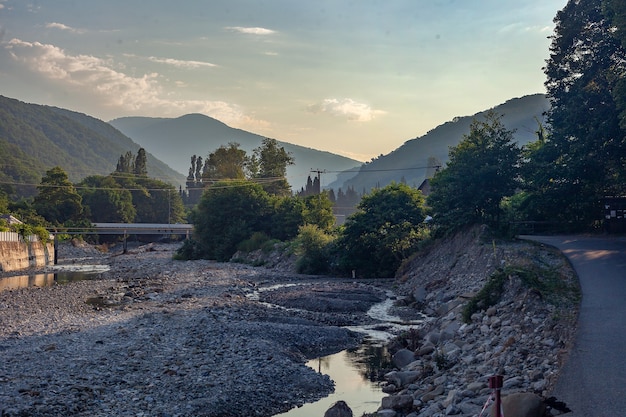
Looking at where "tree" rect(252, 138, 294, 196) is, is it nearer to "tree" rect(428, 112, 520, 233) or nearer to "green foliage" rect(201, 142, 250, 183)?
"green foliage" rect(201, 142, 250, 183)

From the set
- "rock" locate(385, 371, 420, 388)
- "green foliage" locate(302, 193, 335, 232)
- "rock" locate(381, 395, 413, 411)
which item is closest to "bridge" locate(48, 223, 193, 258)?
"green foliage" locate(302, 193, 335, 232)

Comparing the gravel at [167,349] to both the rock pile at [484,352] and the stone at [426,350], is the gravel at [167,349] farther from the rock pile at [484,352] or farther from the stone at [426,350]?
the stone at [426,350]

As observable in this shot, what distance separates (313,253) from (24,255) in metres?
35.2

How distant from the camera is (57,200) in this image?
109250 millimetres

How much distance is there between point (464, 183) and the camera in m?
38.7

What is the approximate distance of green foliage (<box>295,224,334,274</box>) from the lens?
56094mm

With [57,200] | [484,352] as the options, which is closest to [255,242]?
[57,200]

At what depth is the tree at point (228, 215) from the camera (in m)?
76.8

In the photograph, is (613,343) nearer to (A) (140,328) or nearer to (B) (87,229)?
(A) (140,328)

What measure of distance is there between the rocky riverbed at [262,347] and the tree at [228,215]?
39.3 m

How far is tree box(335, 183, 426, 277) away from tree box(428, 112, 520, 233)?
377 inches

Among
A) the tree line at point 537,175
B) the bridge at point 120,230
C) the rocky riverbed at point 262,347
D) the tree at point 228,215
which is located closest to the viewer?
the rocky riverbed at point 262,347

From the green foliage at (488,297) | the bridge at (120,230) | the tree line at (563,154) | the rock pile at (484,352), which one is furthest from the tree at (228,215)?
the green foliage at (488,297)

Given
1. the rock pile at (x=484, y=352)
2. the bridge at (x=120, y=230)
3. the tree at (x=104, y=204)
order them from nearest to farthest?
the rock pile at (x=484, y=352), the bridge at (x=120, y=230), the tree at (x=104, y=204)
